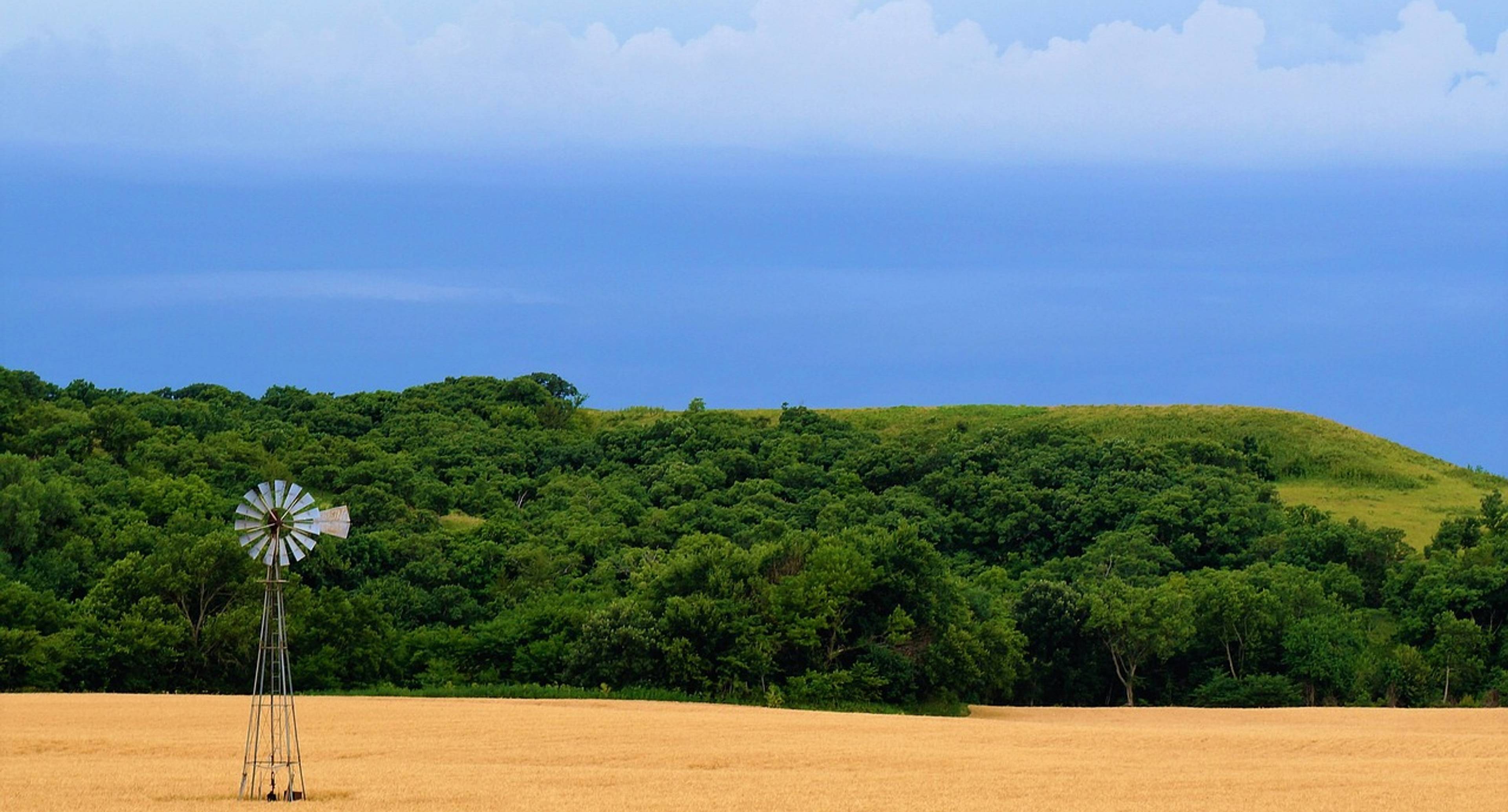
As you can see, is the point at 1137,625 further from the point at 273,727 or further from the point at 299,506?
the point at 299,506

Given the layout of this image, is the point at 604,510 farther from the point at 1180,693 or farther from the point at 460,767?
the point at 460,767

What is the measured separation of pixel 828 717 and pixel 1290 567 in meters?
38.5

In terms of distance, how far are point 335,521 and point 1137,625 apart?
175 ft

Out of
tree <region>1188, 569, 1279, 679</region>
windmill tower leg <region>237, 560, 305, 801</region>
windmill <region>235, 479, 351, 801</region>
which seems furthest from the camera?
tree <region>1188, 569, 1279, 679</region>

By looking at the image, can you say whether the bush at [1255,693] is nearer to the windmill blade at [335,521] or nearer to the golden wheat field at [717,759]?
the golden wheat field at [717,759]

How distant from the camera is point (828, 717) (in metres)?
57.8

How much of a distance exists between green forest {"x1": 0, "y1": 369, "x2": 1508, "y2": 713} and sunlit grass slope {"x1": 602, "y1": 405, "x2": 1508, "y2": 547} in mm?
4773

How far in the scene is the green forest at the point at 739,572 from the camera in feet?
230

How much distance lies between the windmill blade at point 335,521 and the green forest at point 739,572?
120ft

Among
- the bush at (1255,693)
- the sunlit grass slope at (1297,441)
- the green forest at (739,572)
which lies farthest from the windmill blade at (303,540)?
the sunlit grass slope at (1297,441)

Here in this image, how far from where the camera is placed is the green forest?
70188mm

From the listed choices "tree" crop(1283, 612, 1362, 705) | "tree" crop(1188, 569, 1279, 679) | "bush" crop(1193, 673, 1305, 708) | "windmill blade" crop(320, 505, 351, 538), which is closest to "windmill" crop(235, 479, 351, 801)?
"windmill blade" crop(320, 505, 351, 538)

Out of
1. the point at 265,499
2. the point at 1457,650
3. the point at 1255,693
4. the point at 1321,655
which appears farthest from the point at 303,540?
the point at 1457,650

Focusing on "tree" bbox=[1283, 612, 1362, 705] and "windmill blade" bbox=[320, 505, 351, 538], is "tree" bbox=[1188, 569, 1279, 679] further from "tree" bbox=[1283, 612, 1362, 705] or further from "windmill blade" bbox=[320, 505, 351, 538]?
"windmill blade" bbox=[320, 505, 351, 538]
